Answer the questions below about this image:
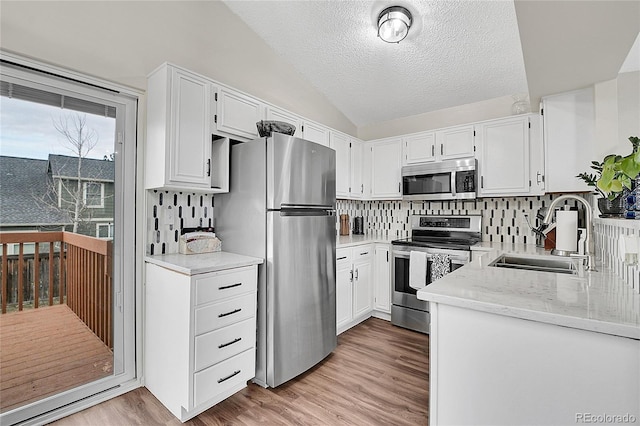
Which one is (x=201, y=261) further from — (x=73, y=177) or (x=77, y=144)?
(x=77, y=144)

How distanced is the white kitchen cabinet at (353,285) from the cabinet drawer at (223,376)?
1127 mm

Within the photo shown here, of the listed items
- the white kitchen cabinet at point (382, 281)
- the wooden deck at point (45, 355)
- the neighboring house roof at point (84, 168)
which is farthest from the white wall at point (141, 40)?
the white kitchen cabinet at point (382, 281)

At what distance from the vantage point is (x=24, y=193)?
71.5 inches

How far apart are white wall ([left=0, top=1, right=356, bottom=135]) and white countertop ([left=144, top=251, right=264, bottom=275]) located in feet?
4.15

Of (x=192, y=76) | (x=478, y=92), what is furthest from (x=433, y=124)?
(x=192, y=76)

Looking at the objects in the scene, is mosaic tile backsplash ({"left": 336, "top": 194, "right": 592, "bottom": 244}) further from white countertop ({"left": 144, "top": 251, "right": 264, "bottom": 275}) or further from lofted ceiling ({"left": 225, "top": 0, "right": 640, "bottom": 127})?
white countertop ({"left": 144, "top": 251, "right": 264, "bottom": 275})

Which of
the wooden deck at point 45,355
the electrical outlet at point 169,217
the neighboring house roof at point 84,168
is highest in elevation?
→ the neighboring house roof at point 84,168

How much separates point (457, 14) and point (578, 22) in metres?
1.20

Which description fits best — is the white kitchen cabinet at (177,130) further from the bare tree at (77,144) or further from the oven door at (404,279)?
the oven door at (404,279)

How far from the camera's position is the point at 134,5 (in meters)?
2.11

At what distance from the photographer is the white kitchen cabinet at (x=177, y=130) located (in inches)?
80.4

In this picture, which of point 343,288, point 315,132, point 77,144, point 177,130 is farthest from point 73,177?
point 343,288

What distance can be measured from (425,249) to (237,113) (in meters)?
2.22

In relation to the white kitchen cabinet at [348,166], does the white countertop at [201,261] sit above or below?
below
